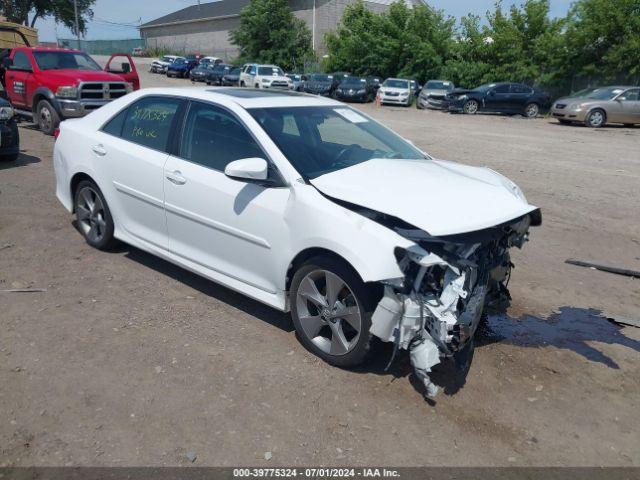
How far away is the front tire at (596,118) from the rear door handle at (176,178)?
2098 cm

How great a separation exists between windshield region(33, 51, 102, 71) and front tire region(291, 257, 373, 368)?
477 inches

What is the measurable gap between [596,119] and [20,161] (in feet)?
65.9

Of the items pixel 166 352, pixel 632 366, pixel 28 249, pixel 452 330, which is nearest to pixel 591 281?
pixel 632 366

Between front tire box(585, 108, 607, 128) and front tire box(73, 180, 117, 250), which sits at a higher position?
front tire box(585, 108, 607, 128)

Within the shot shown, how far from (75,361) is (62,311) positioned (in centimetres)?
85

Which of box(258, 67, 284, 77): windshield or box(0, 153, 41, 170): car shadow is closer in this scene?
box(0, 153, 41, 170): car shadow

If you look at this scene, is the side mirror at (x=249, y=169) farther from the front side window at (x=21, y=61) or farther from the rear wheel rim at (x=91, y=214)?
the front side window at (x=21, y=61)

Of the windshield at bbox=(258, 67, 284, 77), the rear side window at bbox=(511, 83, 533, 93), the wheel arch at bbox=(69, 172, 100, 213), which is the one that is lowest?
the wheel arch at bbox=(69, 172, 100, 213)

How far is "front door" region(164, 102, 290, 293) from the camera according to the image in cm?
389

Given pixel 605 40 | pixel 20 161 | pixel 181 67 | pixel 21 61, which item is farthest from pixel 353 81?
pixel 20 161

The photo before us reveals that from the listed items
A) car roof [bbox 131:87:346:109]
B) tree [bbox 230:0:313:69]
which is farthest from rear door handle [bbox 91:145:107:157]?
tree [bbox 230:0:313:69]

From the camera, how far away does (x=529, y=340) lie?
4.25 m

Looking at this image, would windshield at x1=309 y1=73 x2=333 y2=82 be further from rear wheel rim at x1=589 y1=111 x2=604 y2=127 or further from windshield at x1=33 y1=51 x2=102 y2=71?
windshield at x1=33 y1=51 x2=102 y2=71

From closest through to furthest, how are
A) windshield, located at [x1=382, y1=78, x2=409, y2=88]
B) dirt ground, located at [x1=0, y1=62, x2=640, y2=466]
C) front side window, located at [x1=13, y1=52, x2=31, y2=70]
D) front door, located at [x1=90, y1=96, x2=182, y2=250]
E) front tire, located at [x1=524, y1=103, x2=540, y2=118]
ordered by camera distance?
dirt ground, located at [x1=0, y1=62, x2=640, y2=466], front door, located at [x1=90, y1=96, x2=182, y2=250], front side window, located at [x1=13, y1=52, x2=31, y2=70], front tire, located at [x1=524, y1=103, x2=540, y2=118], windshield, located at [x1=382, y1=78, x2=409, y2=88]
